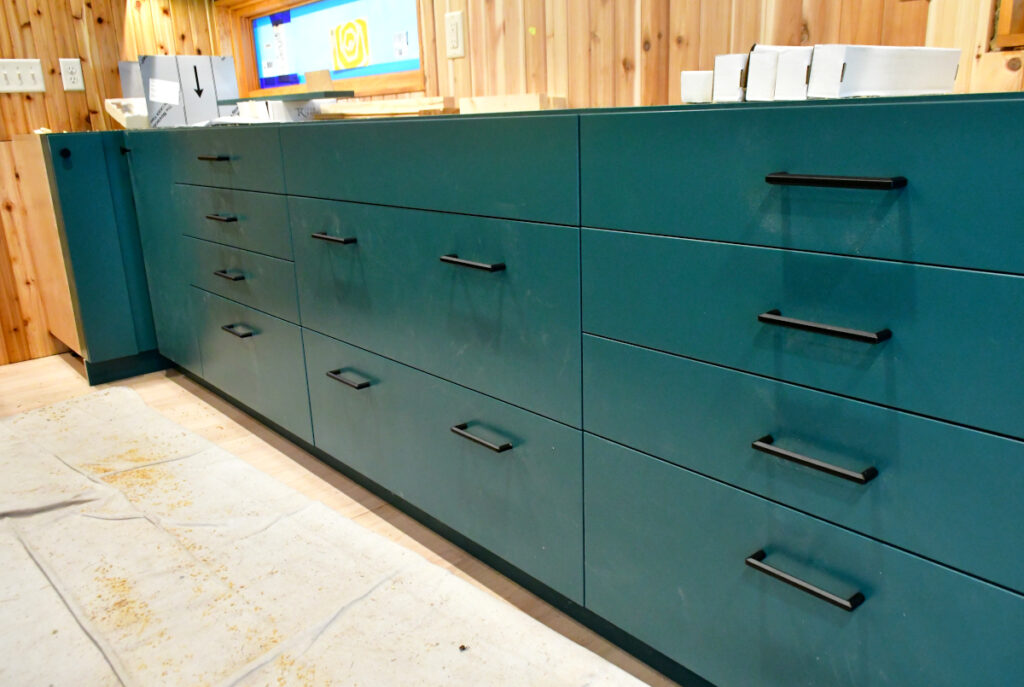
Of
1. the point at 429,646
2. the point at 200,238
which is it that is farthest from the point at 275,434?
the point at 429,646

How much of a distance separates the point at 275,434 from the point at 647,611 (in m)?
1.48

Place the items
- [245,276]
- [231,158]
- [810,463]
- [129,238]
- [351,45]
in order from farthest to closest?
[129,238] → [351,45] → [245,276] → [231,158] → [810,463]

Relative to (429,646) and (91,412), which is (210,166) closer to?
(91,412)

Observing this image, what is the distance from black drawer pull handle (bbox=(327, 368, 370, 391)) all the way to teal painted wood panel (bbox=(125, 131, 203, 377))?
0.95 metres

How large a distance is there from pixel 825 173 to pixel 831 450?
33cm

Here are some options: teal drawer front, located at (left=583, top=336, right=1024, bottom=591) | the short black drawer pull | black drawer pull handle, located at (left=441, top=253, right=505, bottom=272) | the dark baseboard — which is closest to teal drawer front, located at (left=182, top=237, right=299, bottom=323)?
the short black drawer pull

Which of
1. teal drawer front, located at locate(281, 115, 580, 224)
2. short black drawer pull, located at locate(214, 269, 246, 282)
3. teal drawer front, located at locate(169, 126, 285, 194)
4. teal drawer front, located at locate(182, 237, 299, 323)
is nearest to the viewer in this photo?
teal drawer front, located at locate(281, 115, 580, 224)

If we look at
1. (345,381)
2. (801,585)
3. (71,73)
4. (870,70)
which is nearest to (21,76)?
(71,73)

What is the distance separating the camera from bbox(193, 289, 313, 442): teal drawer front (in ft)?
6.87

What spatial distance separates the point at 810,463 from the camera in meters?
0.95

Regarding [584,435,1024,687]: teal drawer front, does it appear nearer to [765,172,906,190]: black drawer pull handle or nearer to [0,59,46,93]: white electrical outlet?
[765,172,906,190]: black drawer pull handle

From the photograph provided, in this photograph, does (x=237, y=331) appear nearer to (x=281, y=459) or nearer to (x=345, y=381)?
(x=281, y=459)

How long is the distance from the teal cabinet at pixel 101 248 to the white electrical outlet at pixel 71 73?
57 centimetres

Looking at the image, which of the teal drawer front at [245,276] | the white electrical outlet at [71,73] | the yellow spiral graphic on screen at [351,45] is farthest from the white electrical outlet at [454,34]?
the white electrical outlet at [71,73]
